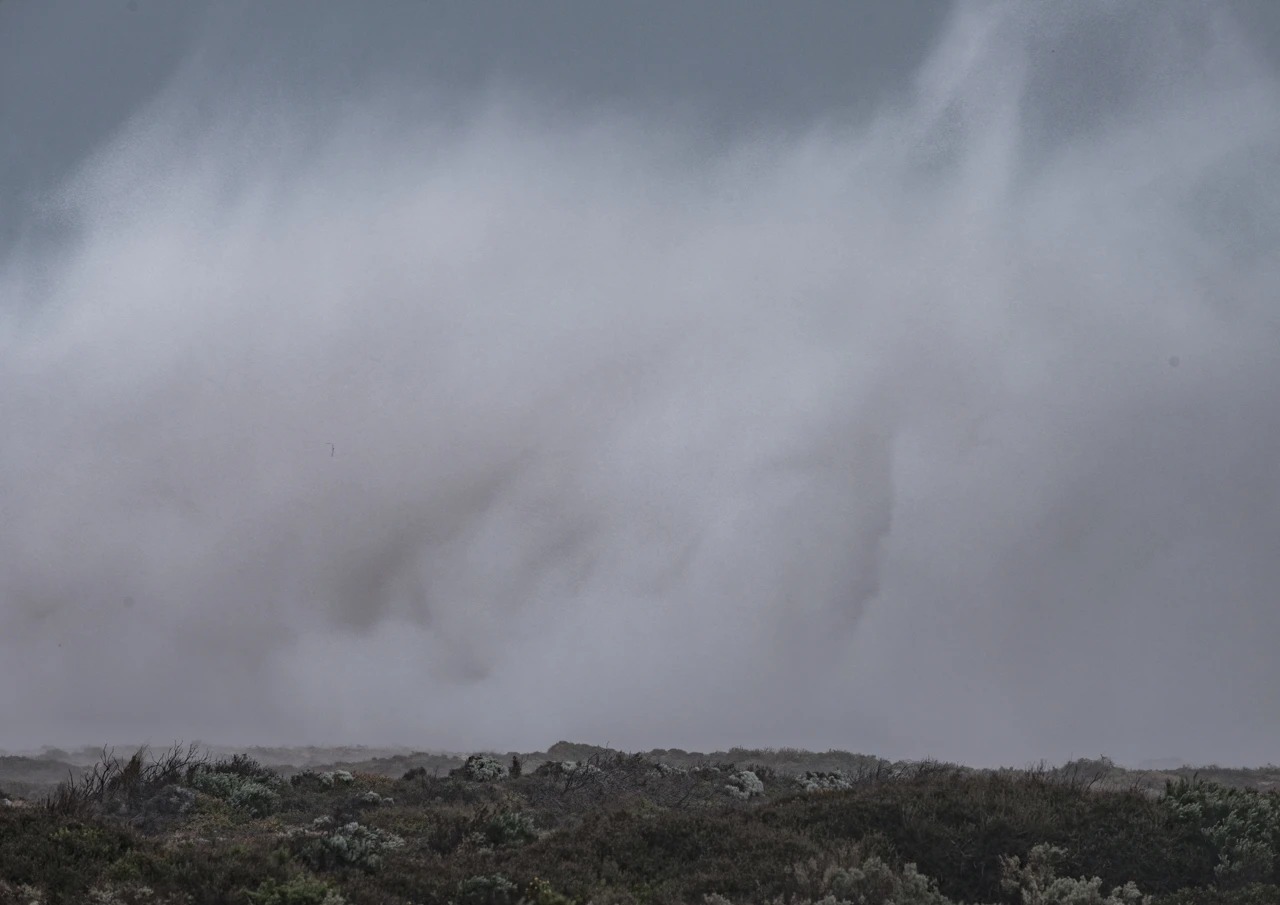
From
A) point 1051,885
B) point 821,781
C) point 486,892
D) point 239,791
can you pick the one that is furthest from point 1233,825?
point 239,791

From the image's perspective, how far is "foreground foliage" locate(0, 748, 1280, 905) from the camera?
13383 mm

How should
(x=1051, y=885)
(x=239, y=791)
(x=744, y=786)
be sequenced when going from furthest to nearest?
(x=744, y=786)
(x=239, y=791)
(x=1051, y=885)

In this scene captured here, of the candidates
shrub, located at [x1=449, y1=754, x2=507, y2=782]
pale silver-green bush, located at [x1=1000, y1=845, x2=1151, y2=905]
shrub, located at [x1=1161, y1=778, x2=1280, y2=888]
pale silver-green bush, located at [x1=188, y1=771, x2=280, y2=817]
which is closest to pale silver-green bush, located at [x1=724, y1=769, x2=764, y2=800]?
shrub, located at [x1=449, y1=754, x2=507, y2=782]

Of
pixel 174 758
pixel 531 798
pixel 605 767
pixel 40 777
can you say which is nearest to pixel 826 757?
pixel 605 767

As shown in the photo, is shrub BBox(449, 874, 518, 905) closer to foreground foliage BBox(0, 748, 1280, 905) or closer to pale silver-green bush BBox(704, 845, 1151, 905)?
foreground foliage BBox(0, 748, 1280, 905)

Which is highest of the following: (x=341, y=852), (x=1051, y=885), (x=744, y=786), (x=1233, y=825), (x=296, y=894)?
(x=1233, y=825)

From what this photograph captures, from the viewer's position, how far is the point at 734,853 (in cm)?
1531

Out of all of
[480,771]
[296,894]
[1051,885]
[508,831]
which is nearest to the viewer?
[296,894]

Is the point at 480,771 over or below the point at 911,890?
over

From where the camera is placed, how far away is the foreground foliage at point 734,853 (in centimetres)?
1338

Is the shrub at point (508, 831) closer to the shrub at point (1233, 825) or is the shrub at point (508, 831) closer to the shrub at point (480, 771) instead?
the shrub at point (1233, 825)

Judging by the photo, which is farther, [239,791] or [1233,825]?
[239,791]

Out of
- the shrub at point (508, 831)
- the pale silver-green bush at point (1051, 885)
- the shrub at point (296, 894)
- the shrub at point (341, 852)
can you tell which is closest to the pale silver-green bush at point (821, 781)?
the shrub at point (508, 831)

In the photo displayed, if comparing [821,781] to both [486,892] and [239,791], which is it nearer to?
[239,791]
